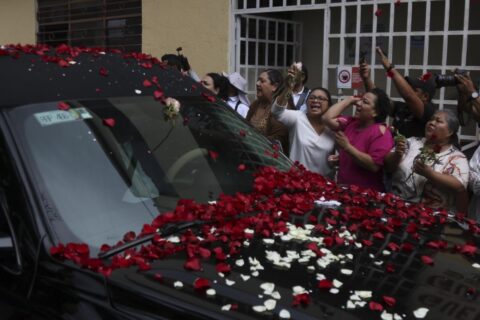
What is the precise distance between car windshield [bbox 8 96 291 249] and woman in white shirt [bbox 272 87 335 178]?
1.46 m

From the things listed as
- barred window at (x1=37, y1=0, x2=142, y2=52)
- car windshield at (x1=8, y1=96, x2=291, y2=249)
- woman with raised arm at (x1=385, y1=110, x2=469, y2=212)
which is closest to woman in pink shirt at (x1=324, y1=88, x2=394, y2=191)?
woman with raised arm at (x1=385, y1=110, x2=469, y2=212)

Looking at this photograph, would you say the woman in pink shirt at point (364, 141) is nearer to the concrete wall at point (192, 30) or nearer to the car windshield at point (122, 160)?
the car windshield at point (122, 160)

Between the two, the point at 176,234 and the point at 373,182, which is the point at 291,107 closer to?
the point at 373,182

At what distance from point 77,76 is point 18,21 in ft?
29.7

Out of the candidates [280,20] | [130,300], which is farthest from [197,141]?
[280,20]

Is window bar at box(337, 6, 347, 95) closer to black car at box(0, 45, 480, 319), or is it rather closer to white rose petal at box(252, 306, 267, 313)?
black car at box(0, 45, 480, 319)

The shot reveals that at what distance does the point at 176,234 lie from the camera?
2365 millimetres

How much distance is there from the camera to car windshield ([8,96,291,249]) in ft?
7.72

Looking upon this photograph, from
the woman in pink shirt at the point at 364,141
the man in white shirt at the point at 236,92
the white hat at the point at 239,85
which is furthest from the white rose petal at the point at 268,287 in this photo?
the white hat at the point at 239,85

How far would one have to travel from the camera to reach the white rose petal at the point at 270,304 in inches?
72.2

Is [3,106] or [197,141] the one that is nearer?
[3,106]

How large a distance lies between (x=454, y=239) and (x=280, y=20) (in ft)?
20.1

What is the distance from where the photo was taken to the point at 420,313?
1847 mm

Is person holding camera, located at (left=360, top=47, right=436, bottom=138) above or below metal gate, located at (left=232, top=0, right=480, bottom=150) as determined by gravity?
below
